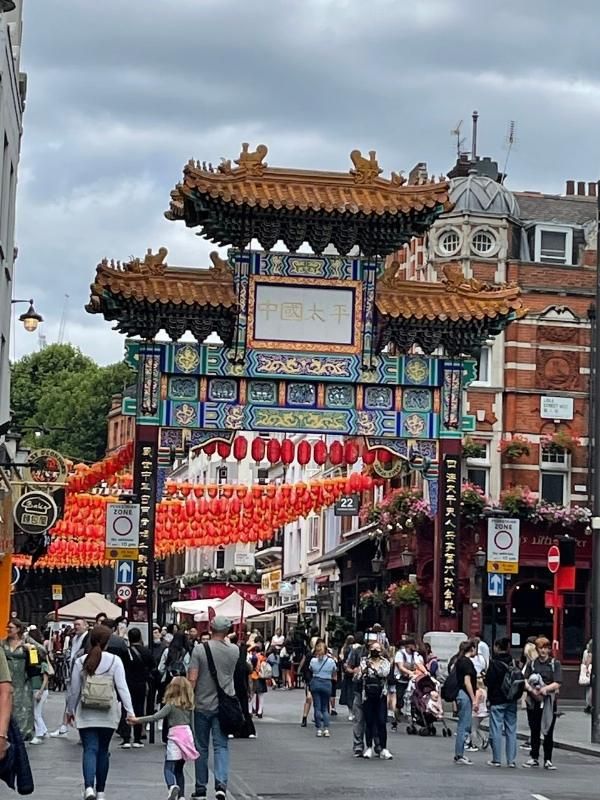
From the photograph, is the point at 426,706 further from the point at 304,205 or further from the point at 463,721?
the point at 304,205

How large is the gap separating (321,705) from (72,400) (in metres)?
75.3

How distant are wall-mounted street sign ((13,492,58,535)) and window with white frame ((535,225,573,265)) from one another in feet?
81.9

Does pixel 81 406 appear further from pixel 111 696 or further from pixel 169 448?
pixel 111 696

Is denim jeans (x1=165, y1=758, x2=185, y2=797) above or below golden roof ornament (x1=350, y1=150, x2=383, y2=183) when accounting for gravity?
below

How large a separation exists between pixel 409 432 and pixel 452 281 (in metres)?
3.53

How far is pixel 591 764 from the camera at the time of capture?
2520 centimetres

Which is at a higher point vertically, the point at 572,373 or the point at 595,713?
the point at 572,373

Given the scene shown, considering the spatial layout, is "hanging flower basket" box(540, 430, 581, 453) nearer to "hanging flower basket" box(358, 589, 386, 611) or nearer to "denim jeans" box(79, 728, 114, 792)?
"hanging flower basket" box(358, 589, 386, 611)

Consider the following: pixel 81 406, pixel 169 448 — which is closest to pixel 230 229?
pixel 169 448

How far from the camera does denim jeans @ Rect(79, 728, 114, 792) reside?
16.1 metres

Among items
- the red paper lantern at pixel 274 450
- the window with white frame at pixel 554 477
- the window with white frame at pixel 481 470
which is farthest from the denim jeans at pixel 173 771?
the window with white frame at pixel 554 477

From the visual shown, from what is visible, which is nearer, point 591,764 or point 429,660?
point 591,764

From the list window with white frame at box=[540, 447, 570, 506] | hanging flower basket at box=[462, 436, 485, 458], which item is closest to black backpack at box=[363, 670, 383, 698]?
hanging flower basket at box=[462, 436, 485, 458]

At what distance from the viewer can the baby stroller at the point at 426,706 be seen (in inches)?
1250
